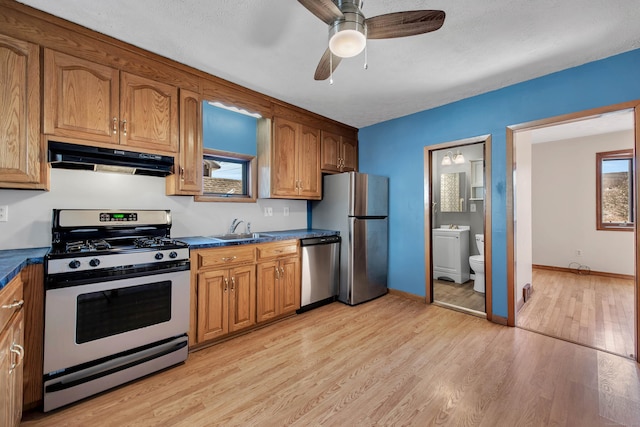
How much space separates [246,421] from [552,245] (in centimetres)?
591

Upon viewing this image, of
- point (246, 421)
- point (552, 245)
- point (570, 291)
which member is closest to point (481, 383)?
point (246, 421)

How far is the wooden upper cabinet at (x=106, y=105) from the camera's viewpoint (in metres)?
1.86

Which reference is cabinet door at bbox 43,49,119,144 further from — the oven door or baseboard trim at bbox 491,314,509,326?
baseboard trim at bbox 491,314,509,326

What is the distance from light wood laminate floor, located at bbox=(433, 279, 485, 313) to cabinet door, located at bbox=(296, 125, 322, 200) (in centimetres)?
218

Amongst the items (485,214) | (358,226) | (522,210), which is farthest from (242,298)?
(522,210)

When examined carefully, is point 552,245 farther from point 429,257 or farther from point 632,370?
point 632,370

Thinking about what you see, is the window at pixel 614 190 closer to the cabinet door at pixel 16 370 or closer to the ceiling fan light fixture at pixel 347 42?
the ceiling fan light fixture at pixel 347 42

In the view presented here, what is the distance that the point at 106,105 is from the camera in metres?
2.05

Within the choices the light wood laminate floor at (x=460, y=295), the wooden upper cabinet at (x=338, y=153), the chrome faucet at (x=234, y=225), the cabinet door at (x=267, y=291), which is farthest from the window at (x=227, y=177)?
the light wood laminate floor at (x=460, y=295)

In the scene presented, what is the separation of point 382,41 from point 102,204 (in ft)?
8.62

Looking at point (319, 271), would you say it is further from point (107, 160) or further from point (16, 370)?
point (16, 370)

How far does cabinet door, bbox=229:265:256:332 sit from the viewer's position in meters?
2.50

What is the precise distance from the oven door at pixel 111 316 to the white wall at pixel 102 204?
0.73 m

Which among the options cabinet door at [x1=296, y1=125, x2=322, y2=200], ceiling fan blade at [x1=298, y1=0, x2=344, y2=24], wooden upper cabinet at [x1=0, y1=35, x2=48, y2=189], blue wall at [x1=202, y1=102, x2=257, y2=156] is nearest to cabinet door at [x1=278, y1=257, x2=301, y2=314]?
cabinet door at [x1=296, y1=125, x2=322, y2=200]
